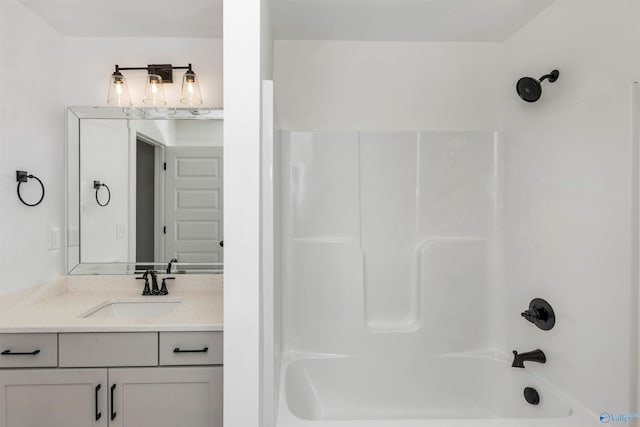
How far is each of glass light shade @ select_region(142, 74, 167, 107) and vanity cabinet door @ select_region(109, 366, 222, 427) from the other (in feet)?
4.66

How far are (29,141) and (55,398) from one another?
124 centimetres

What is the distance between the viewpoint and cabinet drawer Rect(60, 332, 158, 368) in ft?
5.34

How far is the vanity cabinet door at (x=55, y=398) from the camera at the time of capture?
1.62 metres

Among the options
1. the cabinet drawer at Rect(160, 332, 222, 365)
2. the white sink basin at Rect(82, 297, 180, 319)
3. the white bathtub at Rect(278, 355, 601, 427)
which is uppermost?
the white sink basin at Rect(82, 297, 180, 319)

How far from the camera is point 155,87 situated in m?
2.19

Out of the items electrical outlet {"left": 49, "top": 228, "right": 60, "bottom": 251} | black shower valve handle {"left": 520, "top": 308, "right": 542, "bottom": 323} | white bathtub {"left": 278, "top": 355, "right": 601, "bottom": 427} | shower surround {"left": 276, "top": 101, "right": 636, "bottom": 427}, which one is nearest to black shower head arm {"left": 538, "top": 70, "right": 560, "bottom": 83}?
shower surround {"left": 276, "top": 101, "right": 636, "bottom": 427}

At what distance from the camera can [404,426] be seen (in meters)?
1.44

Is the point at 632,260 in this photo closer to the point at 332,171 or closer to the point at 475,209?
the point at 475,209

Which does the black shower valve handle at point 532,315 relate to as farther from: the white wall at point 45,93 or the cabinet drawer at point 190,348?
the white wall at point 45,93

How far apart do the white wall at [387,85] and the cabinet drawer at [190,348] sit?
1.22 meters

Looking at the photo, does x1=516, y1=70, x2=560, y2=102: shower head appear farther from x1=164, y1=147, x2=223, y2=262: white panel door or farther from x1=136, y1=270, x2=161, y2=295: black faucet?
x1=136, y1=270, x2=161, y2=295: black faucet

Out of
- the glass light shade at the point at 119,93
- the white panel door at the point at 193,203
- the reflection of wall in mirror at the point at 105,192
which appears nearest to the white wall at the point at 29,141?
the reflection of wall in mirror at the point at 105,192

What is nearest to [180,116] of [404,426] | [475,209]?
[475,209]

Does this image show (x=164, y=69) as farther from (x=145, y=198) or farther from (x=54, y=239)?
(x=54, y=239)
